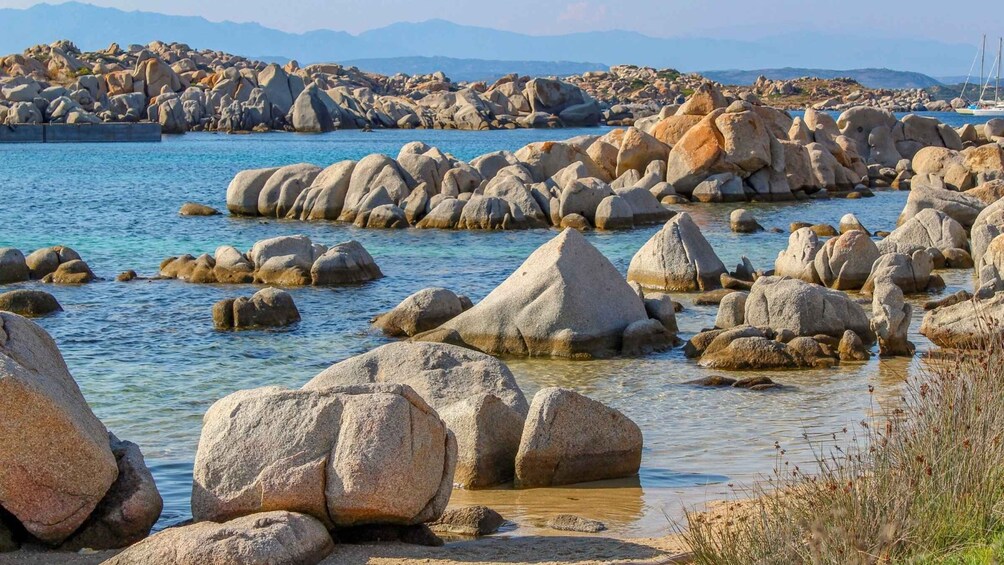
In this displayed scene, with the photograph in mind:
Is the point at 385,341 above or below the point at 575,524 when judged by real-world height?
below

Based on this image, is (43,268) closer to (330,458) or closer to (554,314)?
(554,314)

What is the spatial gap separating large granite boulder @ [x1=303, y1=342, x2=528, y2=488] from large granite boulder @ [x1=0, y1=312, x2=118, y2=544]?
2522 millimetres

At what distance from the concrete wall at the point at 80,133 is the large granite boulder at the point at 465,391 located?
8642 cm

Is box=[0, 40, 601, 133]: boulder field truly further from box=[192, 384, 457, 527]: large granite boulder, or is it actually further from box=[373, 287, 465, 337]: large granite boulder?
box=[192, 384, 457, 527]: large granite boulder

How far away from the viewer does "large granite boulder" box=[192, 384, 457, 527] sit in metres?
9.12

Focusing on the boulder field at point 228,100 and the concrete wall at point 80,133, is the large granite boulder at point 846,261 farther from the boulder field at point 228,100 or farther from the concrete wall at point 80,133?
the boulder field at point 228,100

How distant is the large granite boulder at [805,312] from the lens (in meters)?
19.2

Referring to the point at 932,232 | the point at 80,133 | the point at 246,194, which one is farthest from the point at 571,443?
the point at 80,133

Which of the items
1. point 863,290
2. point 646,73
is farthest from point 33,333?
point 646,73

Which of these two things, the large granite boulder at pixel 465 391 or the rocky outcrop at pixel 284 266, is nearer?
the large granite boulder at pixel 465 391

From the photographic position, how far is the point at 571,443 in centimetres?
1170

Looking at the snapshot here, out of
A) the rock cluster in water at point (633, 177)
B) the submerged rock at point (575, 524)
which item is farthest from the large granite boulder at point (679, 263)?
the submerged rock at point (575, 524)

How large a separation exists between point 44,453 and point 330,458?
212 centimetres

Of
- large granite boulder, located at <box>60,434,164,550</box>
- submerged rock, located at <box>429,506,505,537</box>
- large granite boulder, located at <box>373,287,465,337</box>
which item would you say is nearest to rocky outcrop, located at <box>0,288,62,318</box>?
large granite boulder, located at <box>373,287,465,337</box>
